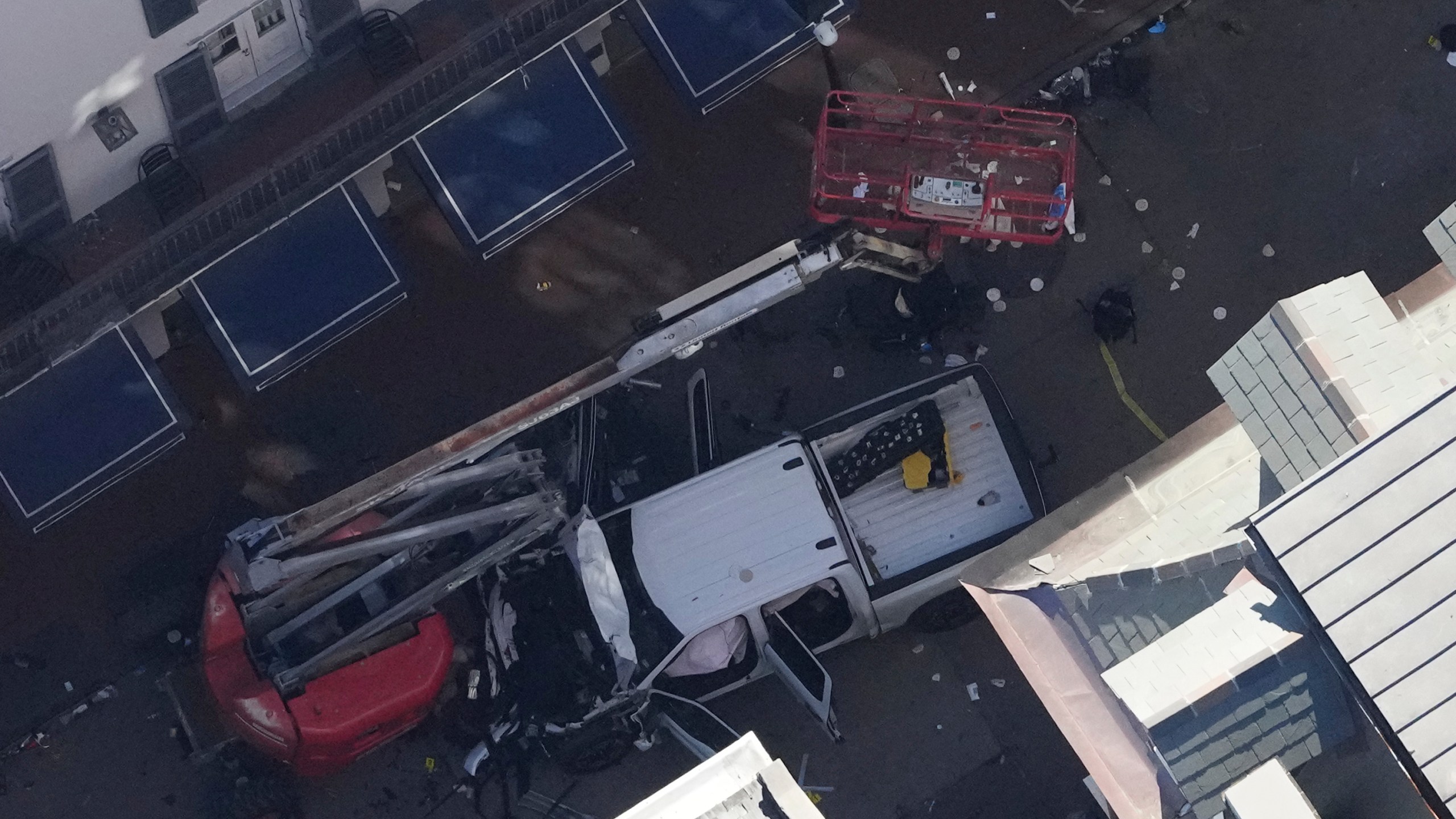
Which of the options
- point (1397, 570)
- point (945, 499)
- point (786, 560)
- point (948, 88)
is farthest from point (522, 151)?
point (1397, 570)

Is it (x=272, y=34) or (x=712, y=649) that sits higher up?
(x=272, y=34)

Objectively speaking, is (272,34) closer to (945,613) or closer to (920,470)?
(920,470)

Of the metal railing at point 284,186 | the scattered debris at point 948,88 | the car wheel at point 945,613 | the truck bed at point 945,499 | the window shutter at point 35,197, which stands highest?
the window shutter at point 35,197

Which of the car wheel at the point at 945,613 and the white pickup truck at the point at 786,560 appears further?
the car wheel at the point at 945,613

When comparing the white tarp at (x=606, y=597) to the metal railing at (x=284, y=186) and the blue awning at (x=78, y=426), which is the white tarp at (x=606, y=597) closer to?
the blue awning at (x=78, y=426)

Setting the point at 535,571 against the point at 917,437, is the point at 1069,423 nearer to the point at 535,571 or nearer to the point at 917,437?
the point at 917,437

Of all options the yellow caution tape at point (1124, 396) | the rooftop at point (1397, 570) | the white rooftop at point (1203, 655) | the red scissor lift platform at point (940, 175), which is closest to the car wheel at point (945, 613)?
the yellow caution tape at point (1124, 396)

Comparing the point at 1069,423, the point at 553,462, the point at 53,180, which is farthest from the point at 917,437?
the point at 53,180
